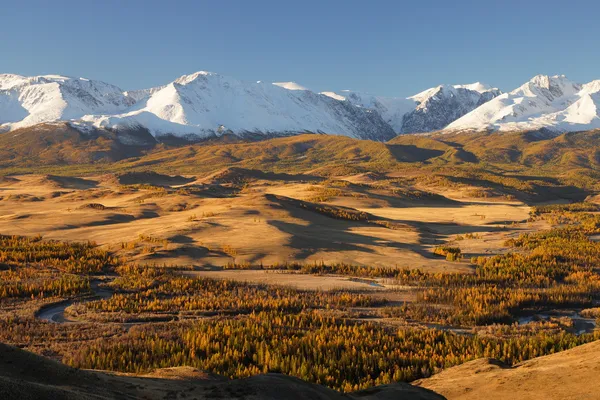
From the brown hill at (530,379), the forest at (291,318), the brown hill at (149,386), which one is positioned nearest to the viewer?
the brown hill at (149,386)

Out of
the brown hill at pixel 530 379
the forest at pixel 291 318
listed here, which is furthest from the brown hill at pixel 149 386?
the forest at pixel 291 318

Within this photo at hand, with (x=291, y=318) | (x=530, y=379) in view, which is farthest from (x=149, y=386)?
(x=291, y=318)

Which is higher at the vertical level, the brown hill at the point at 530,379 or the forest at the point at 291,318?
the brown hill at the point at 530,379

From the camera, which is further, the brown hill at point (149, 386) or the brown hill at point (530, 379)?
the brown hill at point (530, 379)

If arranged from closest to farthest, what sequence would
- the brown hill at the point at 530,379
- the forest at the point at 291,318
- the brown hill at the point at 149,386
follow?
the brown hill at the point at 149,386 → the brown hill at the point at 530,379 → the forest at the point at 291,318

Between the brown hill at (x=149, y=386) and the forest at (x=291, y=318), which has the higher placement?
the brown hill at (x=149, y=386)

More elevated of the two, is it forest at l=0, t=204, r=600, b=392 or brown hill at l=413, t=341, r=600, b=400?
brown hill at l=413, t=341, r=600, b=400

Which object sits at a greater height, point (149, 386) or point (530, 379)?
point (149, 386)

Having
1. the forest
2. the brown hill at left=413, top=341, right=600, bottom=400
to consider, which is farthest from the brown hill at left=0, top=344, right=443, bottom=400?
the forest

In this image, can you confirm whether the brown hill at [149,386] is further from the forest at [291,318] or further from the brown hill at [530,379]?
the forest at [291,318]

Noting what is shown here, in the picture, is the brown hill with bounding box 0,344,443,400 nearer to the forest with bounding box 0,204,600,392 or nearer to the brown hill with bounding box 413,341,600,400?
the brown hill with bounding box 413,341,600,400

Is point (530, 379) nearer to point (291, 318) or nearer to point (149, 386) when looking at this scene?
point (149, 386)

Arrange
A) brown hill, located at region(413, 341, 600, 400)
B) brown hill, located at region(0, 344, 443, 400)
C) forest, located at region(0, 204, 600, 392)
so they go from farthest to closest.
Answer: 1. forest, located at region(0, 204, 600, 392)
2. brown hill, located at region(413, 341, 600, 400)
3. brown hill, located at region(0, 344, 443, 400)
